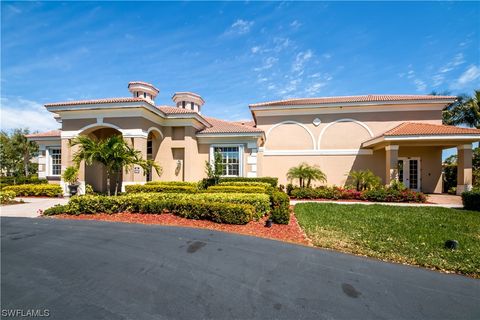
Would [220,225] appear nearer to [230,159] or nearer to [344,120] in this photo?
[230,159]

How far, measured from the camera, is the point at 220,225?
7363mm

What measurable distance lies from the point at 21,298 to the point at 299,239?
5.66 meters

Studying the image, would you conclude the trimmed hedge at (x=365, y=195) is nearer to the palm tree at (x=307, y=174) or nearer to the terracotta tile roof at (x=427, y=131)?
the palm tree at (x=307, y=174)

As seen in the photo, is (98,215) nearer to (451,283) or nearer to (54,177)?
(451,283)

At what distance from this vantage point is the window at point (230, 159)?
1612cm

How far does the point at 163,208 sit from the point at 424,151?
1909 centimetres

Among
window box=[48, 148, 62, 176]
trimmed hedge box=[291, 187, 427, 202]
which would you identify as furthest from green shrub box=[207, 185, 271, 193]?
window box=[48, 148, 62, 176]

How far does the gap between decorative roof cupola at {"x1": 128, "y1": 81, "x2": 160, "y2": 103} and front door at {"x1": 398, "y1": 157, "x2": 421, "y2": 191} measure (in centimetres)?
2227

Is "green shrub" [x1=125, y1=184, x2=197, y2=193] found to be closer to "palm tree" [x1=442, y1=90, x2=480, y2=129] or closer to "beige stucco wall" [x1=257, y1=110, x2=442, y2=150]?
"beige stucco wall" [x1=257, y1=110, x2=442, y2=150]

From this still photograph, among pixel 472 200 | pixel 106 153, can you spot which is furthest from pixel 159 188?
pixel 472 200

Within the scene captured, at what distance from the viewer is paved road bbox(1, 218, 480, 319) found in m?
3.03

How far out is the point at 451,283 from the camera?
390cm

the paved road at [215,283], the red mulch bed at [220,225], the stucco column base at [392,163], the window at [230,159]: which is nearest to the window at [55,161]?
the red mulch bed at [220,225]

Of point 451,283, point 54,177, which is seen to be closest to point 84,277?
point 451,283
